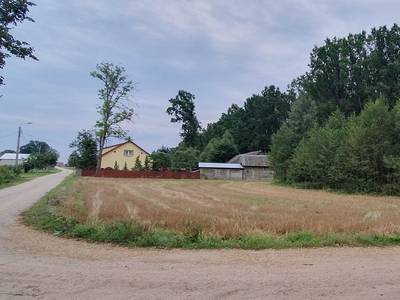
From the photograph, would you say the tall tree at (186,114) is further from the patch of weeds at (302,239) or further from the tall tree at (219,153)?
the patch of weeds at (302,239)

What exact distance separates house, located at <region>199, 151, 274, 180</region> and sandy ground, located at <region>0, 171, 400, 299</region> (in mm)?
45998

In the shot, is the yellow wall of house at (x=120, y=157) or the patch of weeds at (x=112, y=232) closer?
the patch of weeds at (x=112, y=232)

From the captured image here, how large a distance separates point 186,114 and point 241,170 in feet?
99.4

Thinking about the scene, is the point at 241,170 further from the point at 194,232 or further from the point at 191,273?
the point at 191,273

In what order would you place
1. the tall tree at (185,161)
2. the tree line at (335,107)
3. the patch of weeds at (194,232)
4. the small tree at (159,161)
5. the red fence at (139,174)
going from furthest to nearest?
the tall tree at (185,161)
the small tree at (159,161)
the red fence at (139,174)
the tree line at (335,107)
the patch of weeds at (194,232)

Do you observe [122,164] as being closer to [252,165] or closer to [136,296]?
[252,165]

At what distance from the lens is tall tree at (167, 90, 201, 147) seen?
3123 inches

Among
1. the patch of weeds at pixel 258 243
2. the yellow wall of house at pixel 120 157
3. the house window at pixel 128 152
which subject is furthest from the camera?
the house window at pixel 128 152

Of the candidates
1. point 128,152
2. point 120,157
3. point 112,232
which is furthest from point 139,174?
point 112,232

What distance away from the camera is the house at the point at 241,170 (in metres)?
53.5

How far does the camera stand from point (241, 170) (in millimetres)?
54938

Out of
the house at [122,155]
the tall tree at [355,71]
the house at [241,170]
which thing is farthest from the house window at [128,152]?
the tall tree at [355,71]

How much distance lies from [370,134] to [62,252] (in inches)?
1032

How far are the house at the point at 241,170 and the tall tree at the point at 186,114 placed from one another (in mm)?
24687
